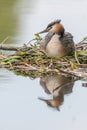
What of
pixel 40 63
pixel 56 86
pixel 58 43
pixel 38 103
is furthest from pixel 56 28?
pixel 38 103

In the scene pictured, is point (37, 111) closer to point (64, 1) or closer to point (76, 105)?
point (76, 105)

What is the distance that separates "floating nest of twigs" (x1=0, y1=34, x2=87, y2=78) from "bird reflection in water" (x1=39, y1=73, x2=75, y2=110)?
158 millimetres

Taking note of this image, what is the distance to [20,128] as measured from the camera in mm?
8359

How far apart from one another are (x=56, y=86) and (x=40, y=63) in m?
1.06

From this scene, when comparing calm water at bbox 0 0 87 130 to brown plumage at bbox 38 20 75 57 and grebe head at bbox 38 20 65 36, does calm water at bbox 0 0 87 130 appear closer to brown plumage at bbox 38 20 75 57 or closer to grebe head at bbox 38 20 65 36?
brown plumage at bbox 38 20 75 57

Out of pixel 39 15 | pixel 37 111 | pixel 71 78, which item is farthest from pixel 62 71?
pixel 39 15

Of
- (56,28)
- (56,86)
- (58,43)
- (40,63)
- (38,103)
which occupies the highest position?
(56,28)

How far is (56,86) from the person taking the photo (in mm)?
10555

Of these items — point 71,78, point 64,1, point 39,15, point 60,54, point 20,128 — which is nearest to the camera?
point 20,128

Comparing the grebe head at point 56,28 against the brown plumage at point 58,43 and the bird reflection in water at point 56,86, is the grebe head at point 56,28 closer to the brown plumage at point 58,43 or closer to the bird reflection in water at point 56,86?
the brown plumage at point 58,43

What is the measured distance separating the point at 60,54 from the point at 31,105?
2582mm

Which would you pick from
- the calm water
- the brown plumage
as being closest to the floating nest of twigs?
the brown plumage

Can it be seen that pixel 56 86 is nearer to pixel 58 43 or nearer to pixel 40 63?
pixel 40 63

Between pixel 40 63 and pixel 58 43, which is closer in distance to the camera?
pixel 40 63
